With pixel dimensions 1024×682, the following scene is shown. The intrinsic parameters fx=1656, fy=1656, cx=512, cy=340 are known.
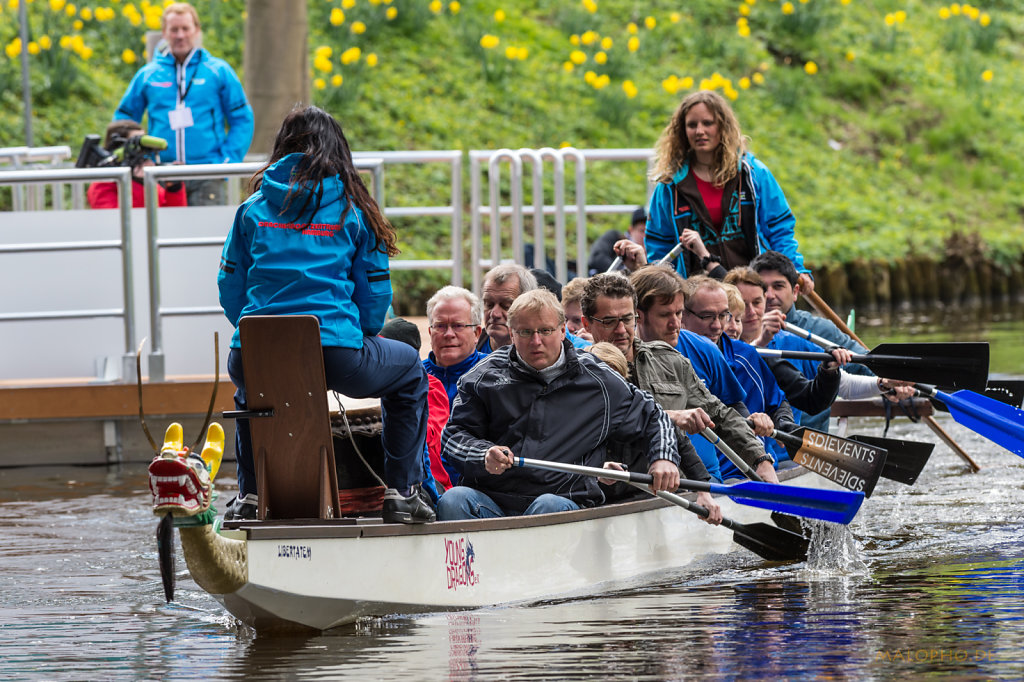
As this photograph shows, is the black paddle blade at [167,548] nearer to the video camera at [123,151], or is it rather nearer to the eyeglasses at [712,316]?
the eyeglasses at [712,316]

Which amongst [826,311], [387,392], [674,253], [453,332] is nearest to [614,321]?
[453,332]

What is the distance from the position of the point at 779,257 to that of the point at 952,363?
0.99m

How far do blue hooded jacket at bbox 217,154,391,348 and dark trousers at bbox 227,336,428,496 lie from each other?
0.06 metres

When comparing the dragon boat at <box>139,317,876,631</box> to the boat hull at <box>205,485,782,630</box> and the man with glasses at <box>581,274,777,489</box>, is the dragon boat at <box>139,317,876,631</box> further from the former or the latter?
the man with glasses at <box>581,274,777,489</box>

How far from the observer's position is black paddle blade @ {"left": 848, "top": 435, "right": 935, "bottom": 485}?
788cm

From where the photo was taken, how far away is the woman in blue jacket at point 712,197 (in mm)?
8281

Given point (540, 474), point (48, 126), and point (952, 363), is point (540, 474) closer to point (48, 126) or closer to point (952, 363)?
point (952, 363)

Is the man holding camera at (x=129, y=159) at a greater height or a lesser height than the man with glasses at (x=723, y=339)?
greater

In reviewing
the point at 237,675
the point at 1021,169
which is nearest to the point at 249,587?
the point at 237,675

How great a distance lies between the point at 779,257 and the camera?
8.23 metres

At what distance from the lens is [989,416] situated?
773cm

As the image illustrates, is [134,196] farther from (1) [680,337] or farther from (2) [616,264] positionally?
(1) [680,337]

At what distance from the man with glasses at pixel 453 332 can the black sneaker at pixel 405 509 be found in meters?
1.05

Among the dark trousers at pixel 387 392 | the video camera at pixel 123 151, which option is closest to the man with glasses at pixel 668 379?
the dark trousers at pixel 387 392
